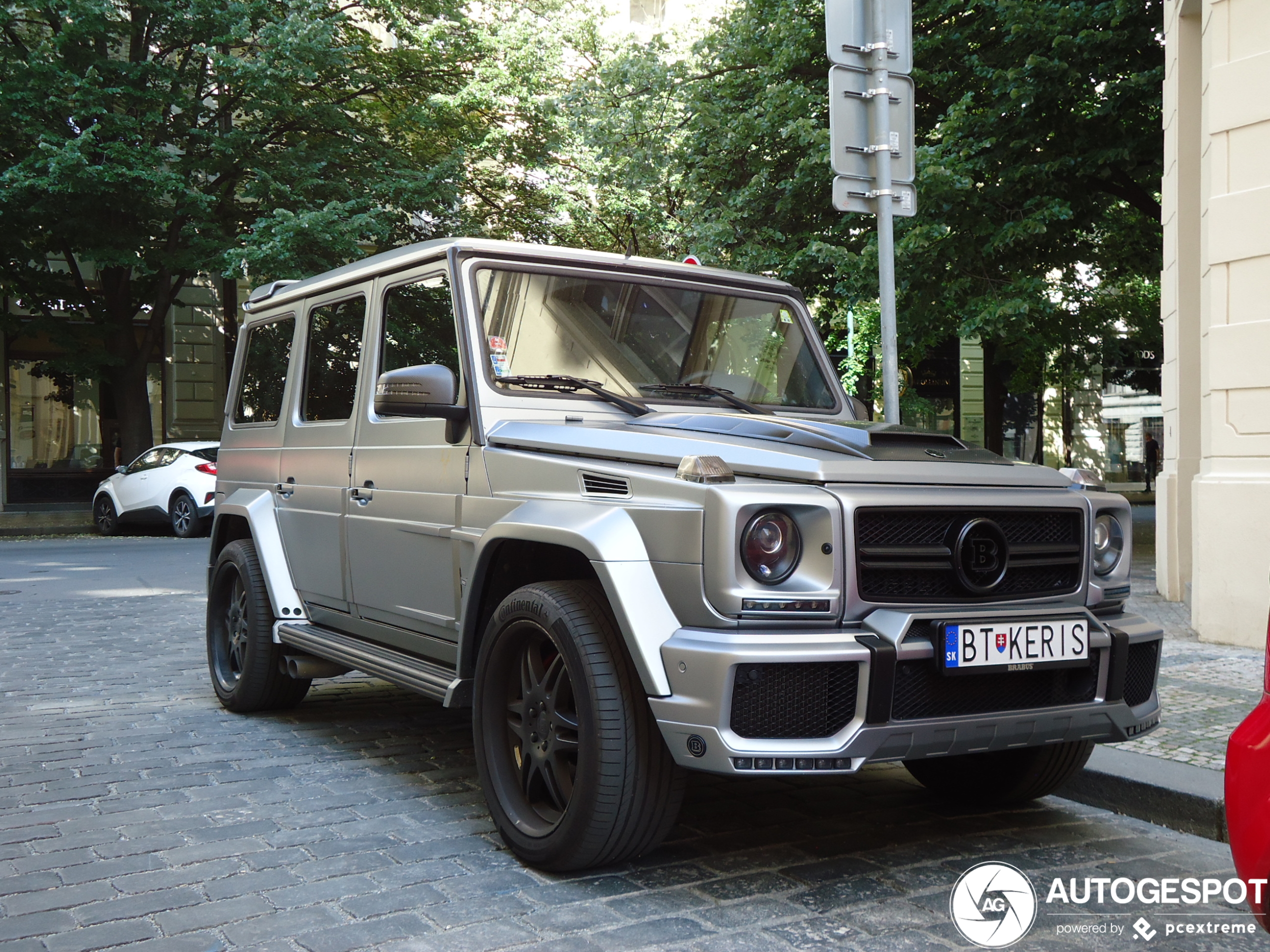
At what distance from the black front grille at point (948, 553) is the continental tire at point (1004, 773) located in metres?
0.78

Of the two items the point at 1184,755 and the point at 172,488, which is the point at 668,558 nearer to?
the point at 1184,755

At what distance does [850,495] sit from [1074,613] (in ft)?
2.68

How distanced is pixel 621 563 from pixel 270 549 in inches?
117

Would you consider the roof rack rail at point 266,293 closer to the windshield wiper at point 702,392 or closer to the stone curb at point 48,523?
the windshield wiper at point 702,392

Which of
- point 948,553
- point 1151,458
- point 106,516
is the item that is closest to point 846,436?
point 948,553

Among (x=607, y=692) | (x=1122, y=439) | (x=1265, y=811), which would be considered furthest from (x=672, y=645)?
(x=1122, y=439)

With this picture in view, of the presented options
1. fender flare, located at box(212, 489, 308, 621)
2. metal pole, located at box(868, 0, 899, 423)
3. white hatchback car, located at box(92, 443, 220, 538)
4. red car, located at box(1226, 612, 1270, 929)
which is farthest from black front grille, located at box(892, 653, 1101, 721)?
white hatchback car, located at box(92, 443, 220, 538)

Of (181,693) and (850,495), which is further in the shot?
(181,693)

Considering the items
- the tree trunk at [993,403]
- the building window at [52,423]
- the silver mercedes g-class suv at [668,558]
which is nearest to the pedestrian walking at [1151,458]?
the tree trunk at [993,403]

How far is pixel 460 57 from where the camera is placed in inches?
892

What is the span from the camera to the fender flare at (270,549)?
18.4ft

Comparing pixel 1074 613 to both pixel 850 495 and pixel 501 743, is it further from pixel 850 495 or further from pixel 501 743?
pixel 501 743

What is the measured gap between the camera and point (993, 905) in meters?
3.32

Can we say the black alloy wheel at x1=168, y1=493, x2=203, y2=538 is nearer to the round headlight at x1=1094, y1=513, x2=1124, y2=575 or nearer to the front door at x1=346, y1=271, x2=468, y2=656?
the front door at x1=346, y1=271, x2=468, y2=656
